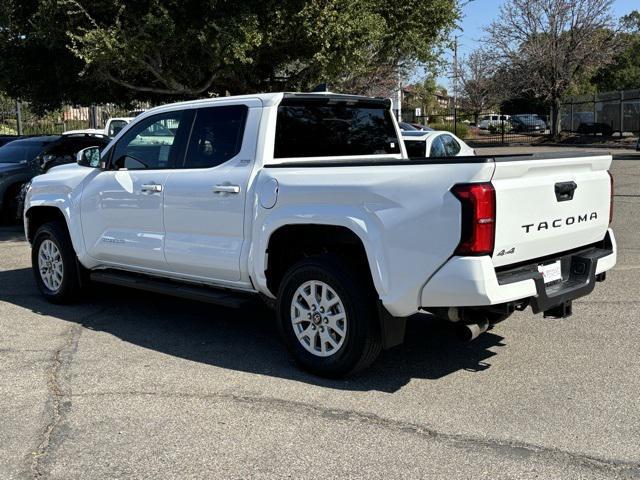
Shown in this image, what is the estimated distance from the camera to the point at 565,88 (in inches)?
1559

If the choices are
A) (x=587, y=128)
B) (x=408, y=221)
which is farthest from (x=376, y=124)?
(x=587, y=128)

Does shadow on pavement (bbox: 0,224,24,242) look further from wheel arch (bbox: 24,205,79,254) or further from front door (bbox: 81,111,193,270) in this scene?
front door (bbox: 81,111,193,270)


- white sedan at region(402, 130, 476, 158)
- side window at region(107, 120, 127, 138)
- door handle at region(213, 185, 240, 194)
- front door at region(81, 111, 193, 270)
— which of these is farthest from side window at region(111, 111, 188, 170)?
side window at region(107, 120, 127, 138)

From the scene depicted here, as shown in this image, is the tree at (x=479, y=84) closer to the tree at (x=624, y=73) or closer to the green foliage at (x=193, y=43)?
the tree at (x=624, y=73)

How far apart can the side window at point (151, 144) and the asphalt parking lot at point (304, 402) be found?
1.51 meters

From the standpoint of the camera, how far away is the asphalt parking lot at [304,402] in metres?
3.71

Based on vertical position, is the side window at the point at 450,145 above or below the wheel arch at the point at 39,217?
above

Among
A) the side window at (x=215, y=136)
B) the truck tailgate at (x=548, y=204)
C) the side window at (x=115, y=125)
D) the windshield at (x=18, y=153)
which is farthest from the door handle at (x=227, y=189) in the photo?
the side window at (x=115, y=125)

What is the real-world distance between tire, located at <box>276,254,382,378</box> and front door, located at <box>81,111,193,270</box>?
4.97 feet

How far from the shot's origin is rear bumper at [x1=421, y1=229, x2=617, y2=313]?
4102 millimetres

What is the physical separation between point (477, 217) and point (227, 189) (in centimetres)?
208

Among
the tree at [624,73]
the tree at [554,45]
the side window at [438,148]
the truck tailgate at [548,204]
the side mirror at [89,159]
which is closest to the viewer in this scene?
the truck tailgate at [548,204]

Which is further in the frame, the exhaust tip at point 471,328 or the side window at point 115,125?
the side window at point 115,125

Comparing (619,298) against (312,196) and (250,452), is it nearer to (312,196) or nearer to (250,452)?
(312,196)
